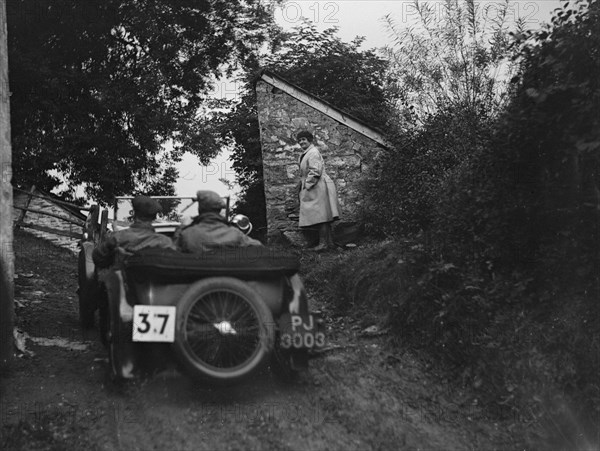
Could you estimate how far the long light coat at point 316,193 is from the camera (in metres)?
12.6

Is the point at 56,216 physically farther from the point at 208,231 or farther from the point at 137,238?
the point at 208,231

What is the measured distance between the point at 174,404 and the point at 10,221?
2.62 meters

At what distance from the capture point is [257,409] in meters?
5.47

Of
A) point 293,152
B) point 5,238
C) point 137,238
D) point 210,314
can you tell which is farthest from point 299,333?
point 293,152

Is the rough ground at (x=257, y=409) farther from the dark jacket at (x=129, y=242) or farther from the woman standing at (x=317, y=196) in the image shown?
the woman standing at (x=317, y=196)

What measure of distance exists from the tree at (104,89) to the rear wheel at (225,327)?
521 inches

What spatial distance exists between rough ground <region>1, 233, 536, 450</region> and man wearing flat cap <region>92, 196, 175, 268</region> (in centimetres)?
99

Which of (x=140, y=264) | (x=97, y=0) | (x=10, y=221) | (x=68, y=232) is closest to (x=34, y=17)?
(x=97, y=0)

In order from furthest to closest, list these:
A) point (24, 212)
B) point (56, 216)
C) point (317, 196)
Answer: point (24, 212) < point (56, 216) < point (317, 196)

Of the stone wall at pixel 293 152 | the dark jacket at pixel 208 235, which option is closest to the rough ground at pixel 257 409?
the dark jacket at pixel 208 235

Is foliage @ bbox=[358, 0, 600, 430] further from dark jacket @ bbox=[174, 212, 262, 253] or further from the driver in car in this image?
dark jacket @ bbox=[174, 212, 262, 253]

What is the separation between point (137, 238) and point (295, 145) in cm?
827

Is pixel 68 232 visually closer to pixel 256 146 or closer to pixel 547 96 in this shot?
pixel 256 146

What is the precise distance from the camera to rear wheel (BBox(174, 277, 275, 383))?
5.25 meters
